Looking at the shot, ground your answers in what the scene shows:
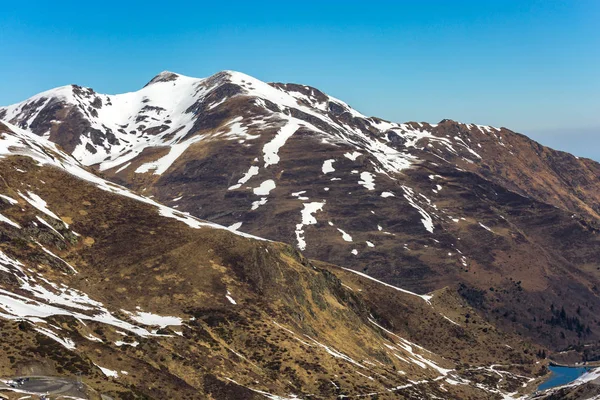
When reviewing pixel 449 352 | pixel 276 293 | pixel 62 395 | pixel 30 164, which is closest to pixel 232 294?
pixel 276 293

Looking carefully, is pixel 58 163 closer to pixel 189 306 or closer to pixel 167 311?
pixel 189 306

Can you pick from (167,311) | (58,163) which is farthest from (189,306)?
(58,163)

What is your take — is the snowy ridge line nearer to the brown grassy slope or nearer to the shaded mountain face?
the shaded mountain face

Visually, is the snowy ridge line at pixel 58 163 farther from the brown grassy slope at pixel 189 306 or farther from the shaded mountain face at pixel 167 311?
the brown grassy slope at pixel 189 306

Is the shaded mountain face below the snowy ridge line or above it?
below

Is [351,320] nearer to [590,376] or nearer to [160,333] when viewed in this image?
[590,376]

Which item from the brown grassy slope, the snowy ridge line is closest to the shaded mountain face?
the brown grassy slope

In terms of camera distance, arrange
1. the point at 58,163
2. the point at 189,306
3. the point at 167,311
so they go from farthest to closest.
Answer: the point at 58,163, the point at 189,306, the point at 167,311

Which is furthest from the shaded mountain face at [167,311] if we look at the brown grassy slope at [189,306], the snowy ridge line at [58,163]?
the snowy ridge line at [58,163]
